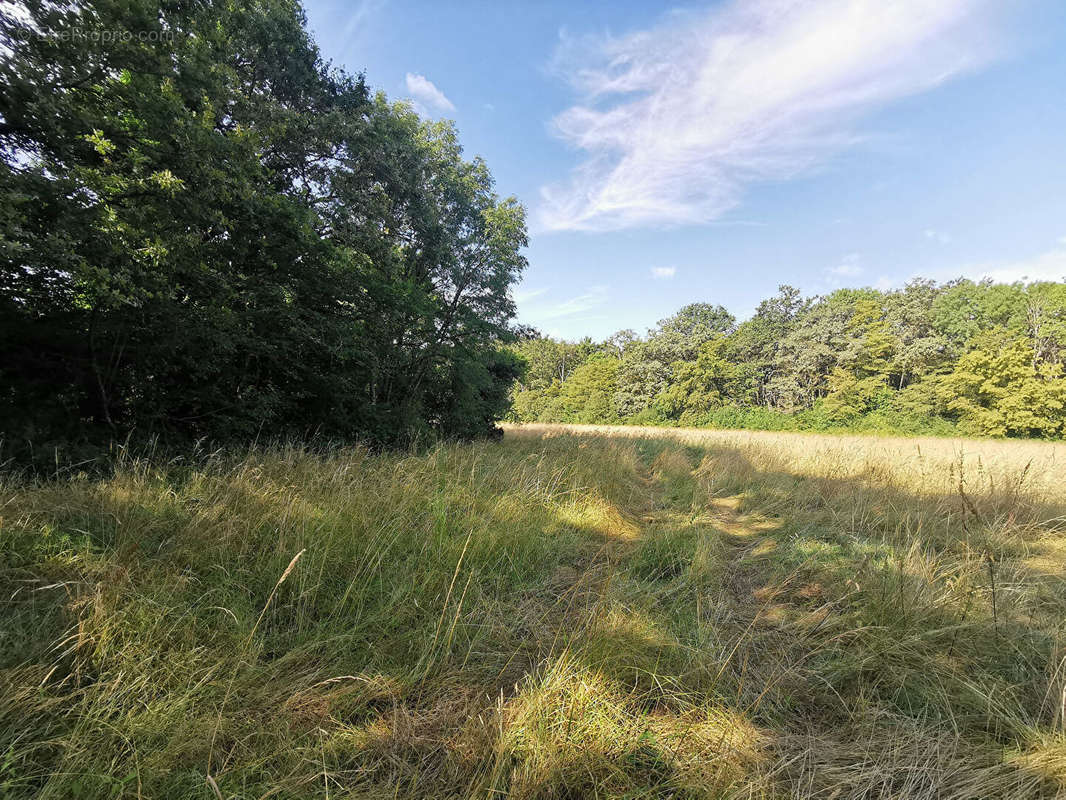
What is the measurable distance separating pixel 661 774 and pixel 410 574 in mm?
1674

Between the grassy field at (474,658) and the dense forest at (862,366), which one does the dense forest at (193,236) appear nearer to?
the grassy field at (474,658)

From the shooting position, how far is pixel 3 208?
3338 millimetres

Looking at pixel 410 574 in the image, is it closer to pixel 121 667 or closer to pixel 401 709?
pixel 401 709

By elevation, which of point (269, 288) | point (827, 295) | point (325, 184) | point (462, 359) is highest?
point (827, 295)

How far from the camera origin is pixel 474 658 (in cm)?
191

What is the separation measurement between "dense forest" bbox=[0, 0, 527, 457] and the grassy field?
Result: 2820 millimetres

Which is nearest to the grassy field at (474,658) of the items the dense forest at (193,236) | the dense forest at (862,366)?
the dense forest at (193,236)

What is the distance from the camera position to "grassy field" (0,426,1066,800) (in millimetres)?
1268

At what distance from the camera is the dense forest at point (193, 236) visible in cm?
427

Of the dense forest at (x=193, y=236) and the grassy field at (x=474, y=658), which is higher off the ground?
the dense forest at (x=193, y=236)

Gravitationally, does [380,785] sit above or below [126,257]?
below

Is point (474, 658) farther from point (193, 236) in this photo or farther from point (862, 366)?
point (862, 366)

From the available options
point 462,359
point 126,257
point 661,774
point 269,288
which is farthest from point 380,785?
point 462,359

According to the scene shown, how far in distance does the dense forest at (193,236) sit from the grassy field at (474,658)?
9.25ft
